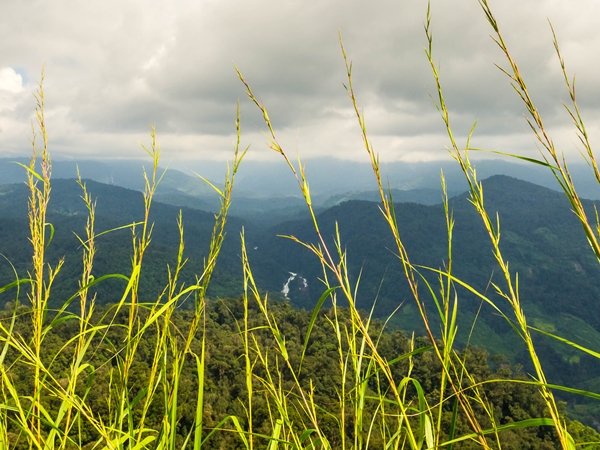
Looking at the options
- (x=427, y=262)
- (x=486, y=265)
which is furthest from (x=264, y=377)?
(x=486, y=265)

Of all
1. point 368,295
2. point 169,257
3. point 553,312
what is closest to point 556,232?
point 553,312

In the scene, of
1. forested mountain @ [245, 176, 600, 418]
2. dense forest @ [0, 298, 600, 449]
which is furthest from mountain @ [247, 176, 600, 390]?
dense forest @ [0, 298, 600, 449]

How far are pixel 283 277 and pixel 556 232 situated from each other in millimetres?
101100

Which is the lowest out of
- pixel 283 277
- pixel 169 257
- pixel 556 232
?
pixel 283 277

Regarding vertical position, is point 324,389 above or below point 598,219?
below

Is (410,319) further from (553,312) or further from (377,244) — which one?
(377,244)

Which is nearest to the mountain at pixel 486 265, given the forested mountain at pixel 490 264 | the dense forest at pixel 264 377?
the forested mountain at pixel 490 264

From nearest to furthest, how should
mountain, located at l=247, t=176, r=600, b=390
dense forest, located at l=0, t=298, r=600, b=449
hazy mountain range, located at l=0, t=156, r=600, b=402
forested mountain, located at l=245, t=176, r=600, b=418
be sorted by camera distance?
1. dense forest, located at l=0, t=298, r=600, b=449
2. forested mountain, located at l=245, t=176, r=600, b=418
3. mountain, located at l=247, t=176, r=600, b=390
4. hazy mountain range, located at l=0, t=156, r=600, b=402

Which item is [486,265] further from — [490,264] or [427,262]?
[427,262]

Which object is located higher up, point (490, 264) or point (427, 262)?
point (490, 264)

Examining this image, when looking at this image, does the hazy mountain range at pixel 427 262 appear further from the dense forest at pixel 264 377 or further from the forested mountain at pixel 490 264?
the dense forest at pixel 264 377

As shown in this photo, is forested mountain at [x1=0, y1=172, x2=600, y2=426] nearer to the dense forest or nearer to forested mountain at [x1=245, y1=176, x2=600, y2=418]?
forested mountain at [x1=245, y1=176, x2=600, y2=418]

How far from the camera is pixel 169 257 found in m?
111

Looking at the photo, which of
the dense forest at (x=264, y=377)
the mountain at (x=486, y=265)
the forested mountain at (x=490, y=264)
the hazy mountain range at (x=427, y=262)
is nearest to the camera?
the dense forest at (x=264, y=377)
